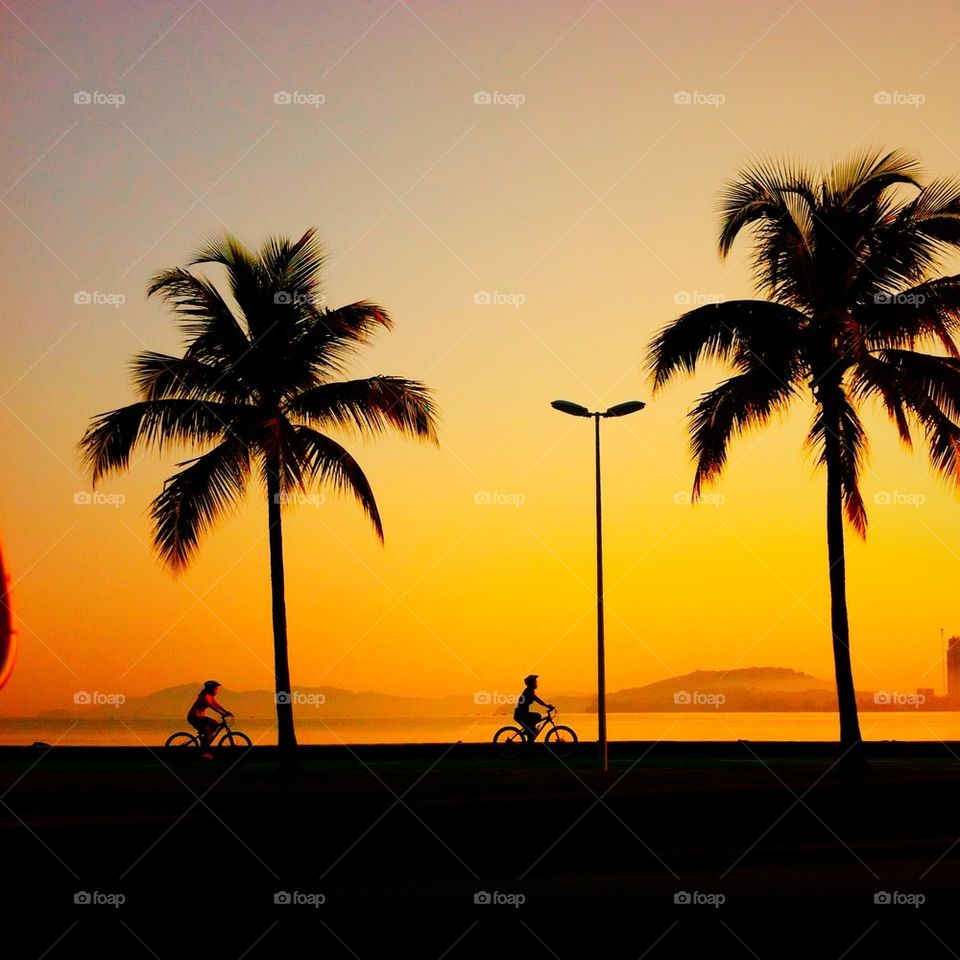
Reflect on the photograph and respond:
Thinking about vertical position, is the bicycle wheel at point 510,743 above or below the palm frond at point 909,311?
below

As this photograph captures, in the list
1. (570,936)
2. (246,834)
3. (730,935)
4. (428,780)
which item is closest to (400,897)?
(570,936)

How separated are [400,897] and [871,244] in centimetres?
1593

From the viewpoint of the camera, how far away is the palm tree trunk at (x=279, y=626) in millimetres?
22438

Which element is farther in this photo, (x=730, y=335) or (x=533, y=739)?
(x=533, y=739)

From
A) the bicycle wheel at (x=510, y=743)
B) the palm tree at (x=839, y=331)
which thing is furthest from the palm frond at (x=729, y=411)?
the bicycle wheel at (x=510, y=743)

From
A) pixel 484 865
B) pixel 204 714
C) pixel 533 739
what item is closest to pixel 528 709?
pixel 533 739

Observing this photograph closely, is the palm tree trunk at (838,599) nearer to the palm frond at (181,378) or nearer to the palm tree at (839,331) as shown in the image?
the palm tree at (839,331)

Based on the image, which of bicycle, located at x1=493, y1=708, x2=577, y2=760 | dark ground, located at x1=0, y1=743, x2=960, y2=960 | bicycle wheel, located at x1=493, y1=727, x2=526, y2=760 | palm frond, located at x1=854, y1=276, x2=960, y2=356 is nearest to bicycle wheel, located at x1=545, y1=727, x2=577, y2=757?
bicycle, located at x1=493, y1=708, x2=577, y2=760

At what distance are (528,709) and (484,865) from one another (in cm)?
1657

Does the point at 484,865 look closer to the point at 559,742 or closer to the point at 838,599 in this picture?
the point at 838,599

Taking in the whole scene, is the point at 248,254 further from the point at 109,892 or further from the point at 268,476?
the point at 109,892

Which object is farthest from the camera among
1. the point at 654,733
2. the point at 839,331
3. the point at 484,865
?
the point at 654,733

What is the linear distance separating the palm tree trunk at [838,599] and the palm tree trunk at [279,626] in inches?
393

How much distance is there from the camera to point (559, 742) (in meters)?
28.4
